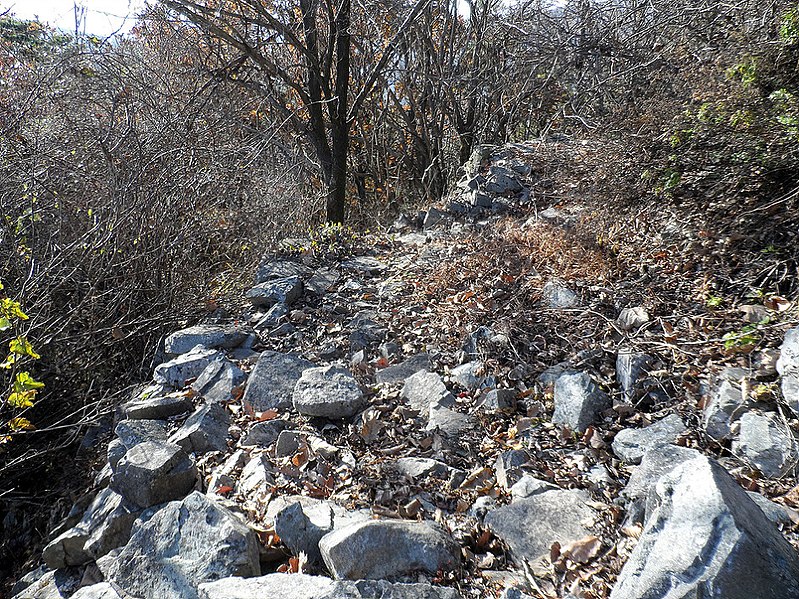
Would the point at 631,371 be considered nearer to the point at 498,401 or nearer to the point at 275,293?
the point at 498,401

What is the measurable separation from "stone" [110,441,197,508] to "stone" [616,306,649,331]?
2.53 metres

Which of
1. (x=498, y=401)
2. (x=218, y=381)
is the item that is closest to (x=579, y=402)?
(x=498, y=401)

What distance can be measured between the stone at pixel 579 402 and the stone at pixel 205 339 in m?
2.40

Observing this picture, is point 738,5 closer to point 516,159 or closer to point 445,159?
point 516,159

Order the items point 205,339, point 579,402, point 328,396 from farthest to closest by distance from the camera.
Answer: point 205,339 < point 328,396 < point 579,402

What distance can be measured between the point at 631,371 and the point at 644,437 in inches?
17.3

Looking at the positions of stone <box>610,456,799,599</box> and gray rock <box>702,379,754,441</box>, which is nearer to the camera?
stone <box>610,456,799,599</box>

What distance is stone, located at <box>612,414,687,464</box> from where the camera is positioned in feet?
9.20

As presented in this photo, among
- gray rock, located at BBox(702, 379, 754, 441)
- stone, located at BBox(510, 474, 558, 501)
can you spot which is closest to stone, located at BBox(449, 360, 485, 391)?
stone, located at BBox(510, 474, 558, 501)

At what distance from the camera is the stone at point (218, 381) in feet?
12.9

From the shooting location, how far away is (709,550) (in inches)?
65.5

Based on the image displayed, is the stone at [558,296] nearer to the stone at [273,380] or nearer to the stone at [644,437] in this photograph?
the stone at [644,437]

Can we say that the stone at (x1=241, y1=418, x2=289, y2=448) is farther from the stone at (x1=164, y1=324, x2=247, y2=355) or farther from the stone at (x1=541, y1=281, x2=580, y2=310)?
the stone at (x1=541, y1=281, x2=580, y2=310)

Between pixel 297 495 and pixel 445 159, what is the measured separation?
715 centimetres
